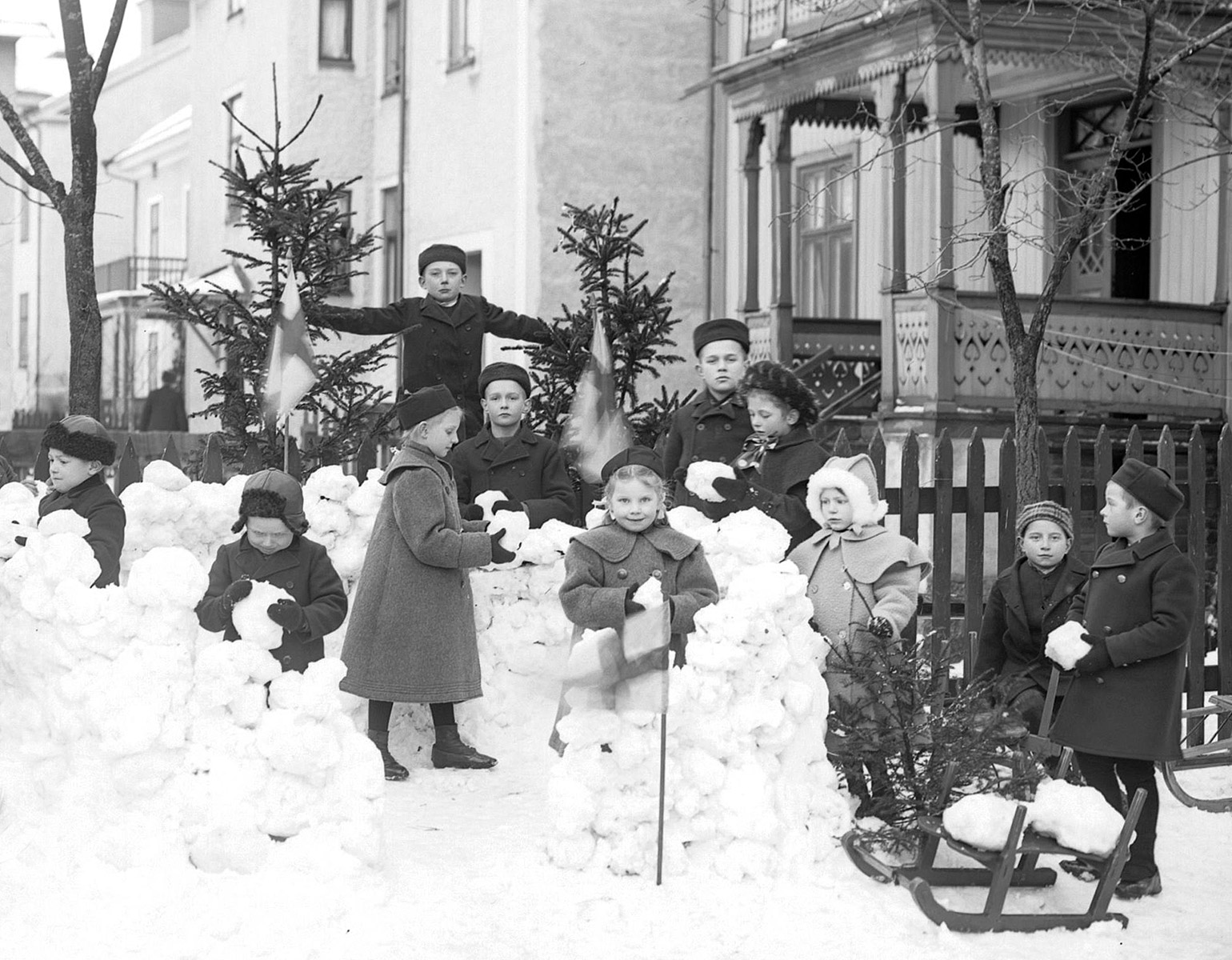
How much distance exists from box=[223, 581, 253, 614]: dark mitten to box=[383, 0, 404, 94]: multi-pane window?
17.3m

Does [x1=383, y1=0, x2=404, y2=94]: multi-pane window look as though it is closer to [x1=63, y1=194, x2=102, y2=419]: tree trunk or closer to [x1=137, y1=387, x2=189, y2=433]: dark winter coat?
[x1=137, y1=387, x2=189, y2=433]: dark winter coat

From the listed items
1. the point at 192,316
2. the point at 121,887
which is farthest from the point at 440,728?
the point at 192,316

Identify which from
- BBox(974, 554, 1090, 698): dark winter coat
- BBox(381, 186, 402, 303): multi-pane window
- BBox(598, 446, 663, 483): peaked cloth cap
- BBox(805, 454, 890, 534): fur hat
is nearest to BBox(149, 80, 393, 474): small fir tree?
BBox(598, 446, 663, 483): peaked cloth cap

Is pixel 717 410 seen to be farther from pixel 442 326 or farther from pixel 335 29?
pixel 335 29

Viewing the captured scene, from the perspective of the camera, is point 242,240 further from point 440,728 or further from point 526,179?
point 440,728

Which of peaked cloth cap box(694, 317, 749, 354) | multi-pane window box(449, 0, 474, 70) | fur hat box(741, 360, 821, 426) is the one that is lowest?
fur hat box(741, 360, 821, 426)

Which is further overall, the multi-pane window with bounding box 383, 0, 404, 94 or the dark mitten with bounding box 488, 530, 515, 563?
the multi-pane window with bounding box 383, 0, 404, 94

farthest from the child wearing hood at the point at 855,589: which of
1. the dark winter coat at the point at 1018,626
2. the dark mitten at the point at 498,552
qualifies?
the dark mitten at the point at 498,552

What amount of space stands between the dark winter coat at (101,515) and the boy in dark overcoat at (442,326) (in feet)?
6.33

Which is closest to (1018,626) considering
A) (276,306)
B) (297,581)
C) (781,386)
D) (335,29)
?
(781,386)

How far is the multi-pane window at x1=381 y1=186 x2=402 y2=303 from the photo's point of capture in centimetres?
2172

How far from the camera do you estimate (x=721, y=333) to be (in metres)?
6.88

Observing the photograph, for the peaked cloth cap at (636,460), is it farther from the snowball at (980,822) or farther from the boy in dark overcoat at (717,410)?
the snowball at (980,822)

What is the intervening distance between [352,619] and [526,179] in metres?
12.7
